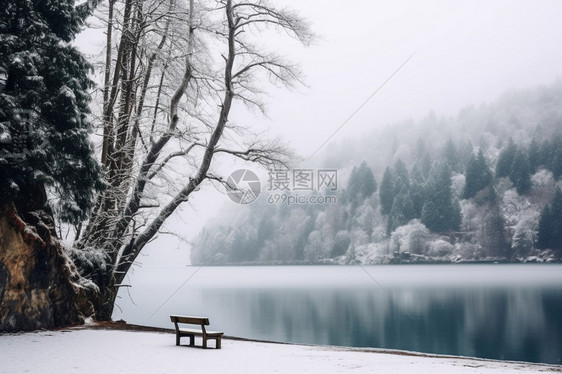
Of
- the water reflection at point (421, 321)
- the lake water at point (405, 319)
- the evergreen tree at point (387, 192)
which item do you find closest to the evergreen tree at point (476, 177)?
the evergreen tree at point (387, 192)

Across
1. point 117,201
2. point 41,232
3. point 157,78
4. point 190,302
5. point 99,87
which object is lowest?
point 190,302

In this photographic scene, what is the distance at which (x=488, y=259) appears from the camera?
135375 millimetres

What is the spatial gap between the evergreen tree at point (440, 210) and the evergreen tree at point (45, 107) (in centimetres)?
12949

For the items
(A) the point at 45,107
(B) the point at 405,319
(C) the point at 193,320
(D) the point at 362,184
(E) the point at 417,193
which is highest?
(D) the point at 362,184

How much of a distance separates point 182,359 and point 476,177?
14354 cm

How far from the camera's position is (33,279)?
14180 mm

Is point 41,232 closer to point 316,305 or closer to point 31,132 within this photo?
point 31,132

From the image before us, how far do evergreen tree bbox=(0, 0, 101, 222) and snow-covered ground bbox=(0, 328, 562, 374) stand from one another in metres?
3.74

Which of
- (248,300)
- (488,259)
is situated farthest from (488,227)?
(248,300)

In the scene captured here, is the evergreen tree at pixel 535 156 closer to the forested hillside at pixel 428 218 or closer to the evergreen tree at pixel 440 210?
the forested hillside at pixel 428 218

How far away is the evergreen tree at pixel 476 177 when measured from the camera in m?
143

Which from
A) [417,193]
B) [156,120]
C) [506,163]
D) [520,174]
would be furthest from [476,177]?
[156,120]

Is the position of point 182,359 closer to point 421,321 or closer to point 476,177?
point 421,321

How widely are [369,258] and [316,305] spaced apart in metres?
102
